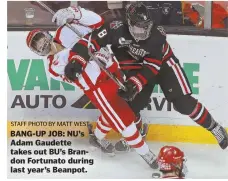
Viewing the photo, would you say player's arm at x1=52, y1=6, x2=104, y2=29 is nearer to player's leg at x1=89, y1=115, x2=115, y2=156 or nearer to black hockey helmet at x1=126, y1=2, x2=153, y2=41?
black hockey helmet at x1=126, y1=2, x2=153, y2=41

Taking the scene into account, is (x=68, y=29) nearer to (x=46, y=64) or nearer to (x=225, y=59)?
(x=46, y=64)

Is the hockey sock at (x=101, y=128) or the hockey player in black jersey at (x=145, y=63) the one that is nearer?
the hockey player in black jersey at (x=145, y=63)

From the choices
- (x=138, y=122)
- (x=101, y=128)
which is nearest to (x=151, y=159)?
(x=138, y=122)

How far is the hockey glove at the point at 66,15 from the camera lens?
4.14 meters

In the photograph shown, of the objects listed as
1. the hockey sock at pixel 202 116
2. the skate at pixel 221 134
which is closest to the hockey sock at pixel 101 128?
the hockey sock at pixel 202 116

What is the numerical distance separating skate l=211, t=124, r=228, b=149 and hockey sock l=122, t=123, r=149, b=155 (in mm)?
409

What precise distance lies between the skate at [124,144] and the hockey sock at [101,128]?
98 mm

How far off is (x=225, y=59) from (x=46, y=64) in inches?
40.4

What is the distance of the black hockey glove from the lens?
4074 millimetres

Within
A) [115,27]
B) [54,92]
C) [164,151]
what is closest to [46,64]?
[54,92]

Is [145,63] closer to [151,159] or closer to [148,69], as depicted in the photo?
[148,69]

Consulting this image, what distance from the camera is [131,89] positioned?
13.5 ft

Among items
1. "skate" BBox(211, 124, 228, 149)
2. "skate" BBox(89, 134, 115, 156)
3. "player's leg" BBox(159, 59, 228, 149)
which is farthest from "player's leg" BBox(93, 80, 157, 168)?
"skate" BBox(211, 124, 228, 149)

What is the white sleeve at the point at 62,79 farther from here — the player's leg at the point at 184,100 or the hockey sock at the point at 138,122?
the player's leg at the point at 184,100
